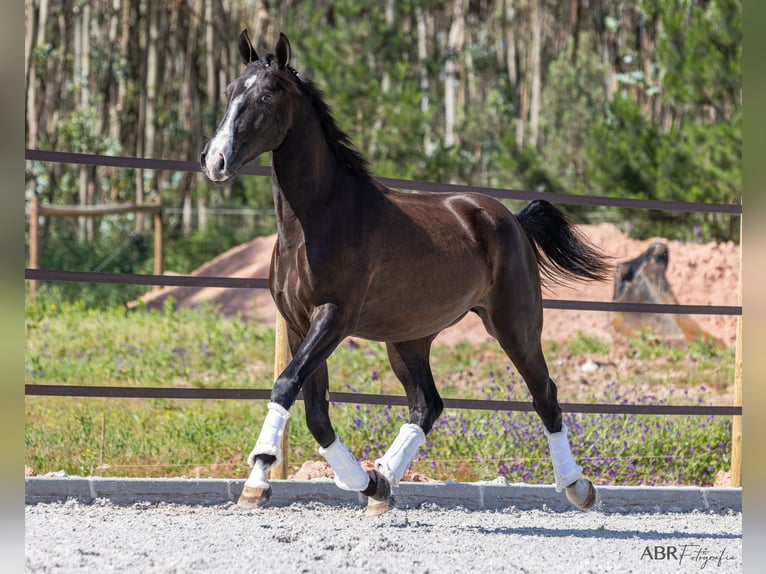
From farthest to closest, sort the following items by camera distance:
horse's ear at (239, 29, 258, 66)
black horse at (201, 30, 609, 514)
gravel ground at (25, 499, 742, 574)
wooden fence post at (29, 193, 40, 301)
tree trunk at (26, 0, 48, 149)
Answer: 1. tree trunk at (26, 0, 48, 149)
2. wooden fence post at (29, 193, 40, 301)
3. horse's ear at (239, 29, 258, 66)
4. black horse at (201, 30, 609, 514)
5. gravel ground at (25, 499, 742, 574)

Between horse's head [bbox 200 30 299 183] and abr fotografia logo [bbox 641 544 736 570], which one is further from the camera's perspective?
abr fotografia logo [bbox 641 544 736 570]

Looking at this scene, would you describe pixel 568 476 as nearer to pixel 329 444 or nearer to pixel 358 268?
pixel 329 444

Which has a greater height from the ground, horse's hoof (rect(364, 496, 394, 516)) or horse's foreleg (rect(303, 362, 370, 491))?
horse's foreleg (rect(303, 362, 370, 491))

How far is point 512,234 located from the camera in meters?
4.73

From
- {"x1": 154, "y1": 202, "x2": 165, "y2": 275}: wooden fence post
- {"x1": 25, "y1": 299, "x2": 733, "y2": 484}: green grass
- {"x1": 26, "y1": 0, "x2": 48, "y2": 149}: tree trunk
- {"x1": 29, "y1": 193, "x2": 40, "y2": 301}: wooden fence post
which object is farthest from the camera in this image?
{"x1": 26, "y1": 0, "x2": 48, "y2": 149}: tree trunk

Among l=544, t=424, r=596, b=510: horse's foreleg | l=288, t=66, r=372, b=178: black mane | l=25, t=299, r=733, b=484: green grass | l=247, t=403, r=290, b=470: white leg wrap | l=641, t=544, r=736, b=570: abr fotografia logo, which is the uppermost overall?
l=288, t=66, r=372, b=178: black mane

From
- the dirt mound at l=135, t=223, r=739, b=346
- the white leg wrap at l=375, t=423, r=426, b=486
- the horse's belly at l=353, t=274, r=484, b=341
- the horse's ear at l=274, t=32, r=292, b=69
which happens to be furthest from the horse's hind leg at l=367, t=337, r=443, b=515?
the dirt mound at l=135, t=223, r=739, b=346

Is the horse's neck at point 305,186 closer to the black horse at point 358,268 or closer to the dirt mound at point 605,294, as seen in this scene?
the black horse at point 358,268

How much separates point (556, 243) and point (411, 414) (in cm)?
121

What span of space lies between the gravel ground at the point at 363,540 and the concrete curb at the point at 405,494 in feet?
0.25

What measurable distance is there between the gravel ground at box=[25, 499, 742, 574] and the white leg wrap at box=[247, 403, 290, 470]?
13.4 inches

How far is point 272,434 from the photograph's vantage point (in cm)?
365

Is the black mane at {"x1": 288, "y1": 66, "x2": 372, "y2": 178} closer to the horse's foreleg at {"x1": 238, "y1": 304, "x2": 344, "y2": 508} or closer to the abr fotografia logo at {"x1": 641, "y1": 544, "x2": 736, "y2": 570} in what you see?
the horse's foreleg at {"x1": 238, "y1": 304, "x2": 344, "y2": 508}

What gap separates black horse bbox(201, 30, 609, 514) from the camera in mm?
3795
